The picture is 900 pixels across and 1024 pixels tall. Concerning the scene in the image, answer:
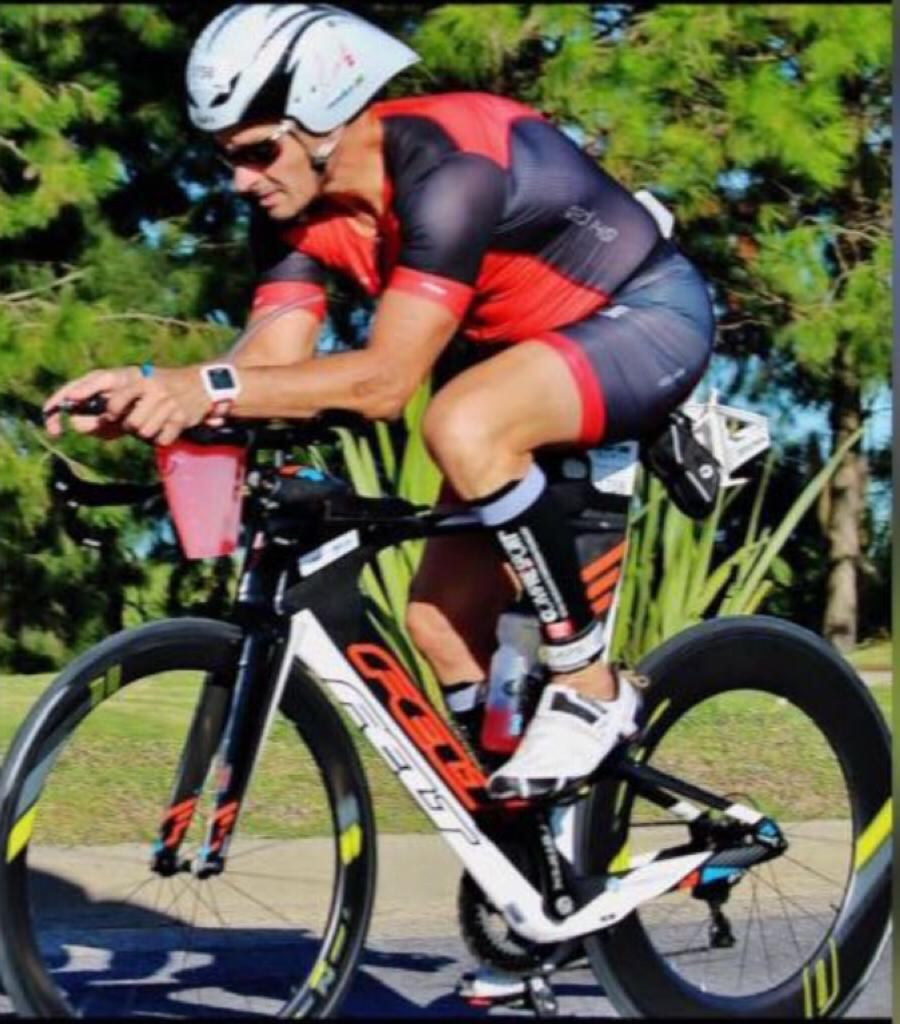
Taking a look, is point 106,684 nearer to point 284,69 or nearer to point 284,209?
point 284,209

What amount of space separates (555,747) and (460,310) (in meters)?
0.77

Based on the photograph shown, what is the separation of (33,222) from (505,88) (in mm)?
1859

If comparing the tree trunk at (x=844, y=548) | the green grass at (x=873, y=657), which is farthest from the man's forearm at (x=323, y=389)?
the tree trunk at (x=844, y=548)

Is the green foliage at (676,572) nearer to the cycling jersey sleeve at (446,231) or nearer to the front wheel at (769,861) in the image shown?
the front wheel at (769,861)

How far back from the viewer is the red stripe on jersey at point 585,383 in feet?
12.9

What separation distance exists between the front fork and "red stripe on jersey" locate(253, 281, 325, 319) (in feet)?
2.16

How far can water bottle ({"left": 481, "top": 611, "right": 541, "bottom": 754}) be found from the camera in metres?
4.10

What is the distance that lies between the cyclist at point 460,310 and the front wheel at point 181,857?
341 millimetres

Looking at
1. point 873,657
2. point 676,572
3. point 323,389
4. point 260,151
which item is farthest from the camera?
point 873,657

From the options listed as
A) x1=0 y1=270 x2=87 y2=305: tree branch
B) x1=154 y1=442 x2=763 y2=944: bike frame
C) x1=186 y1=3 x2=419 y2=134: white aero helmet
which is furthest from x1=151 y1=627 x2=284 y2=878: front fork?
x1=0 y1=270 x2=87 y2=305: tree branch

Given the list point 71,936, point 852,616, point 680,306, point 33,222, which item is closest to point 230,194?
point 33,222

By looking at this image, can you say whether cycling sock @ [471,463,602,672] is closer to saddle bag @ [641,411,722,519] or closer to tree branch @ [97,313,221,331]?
saddle bag @ [641,411,722,519]

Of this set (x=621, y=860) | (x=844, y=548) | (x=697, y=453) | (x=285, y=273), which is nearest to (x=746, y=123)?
(x=844, y=548)

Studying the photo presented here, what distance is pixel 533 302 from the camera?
4059 mm
